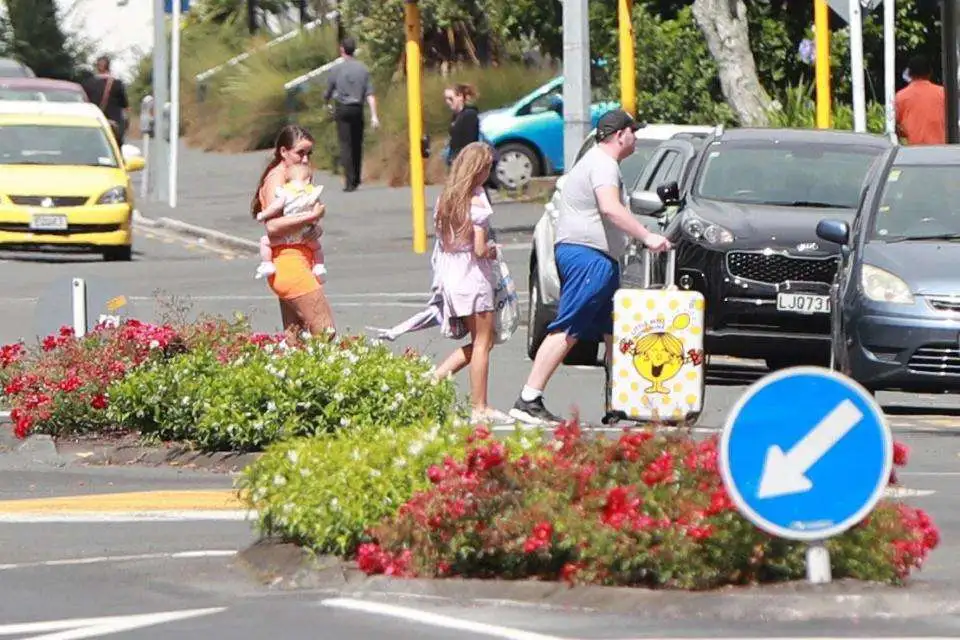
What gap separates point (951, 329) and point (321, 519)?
622 centimetres

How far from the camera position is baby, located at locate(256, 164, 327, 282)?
617 inches

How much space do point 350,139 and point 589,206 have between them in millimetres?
21937

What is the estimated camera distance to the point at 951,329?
49.6ft

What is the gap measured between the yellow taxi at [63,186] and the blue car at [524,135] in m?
6.87

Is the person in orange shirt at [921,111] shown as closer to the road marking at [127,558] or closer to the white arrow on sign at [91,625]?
the road marking at [127,558]

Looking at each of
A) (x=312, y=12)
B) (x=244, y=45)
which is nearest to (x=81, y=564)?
(x=244, y=45)

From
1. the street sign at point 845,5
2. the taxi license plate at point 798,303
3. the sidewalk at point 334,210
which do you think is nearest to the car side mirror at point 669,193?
the taxi license plate at point 798,303

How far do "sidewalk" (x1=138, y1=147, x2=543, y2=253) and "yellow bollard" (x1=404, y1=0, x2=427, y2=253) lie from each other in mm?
1642

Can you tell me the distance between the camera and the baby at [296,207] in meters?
15.7

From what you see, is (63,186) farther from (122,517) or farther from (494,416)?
(122,517)

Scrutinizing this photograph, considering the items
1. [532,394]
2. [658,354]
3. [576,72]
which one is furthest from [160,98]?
[658,354]

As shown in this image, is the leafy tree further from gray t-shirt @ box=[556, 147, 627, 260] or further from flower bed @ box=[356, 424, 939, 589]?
flower bed @ box=[356, 424, 939, 589]

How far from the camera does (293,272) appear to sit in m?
15.7

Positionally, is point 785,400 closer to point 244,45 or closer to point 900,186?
point 900,186
